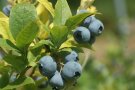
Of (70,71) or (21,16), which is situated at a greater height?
(21,16)

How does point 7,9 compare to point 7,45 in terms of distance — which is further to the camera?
point 7,9

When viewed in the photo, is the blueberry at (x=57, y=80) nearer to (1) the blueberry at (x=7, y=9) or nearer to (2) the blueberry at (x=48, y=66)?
(2) the blueberry at (x=48, y=66)

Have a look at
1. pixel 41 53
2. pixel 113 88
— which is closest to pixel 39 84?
pixel 41 53

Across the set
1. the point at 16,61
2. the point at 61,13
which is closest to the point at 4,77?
the point at 16,61

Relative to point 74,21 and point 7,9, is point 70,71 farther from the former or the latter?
point 7,9

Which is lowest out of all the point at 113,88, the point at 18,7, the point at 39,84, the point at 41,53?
the point at 113,88

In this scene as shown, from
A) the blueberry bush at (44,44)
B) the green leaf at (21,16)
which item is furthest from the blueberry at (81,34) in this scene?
the green leaf at (21,16)

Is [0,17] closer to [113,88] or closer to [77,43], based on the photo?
[77,43]
